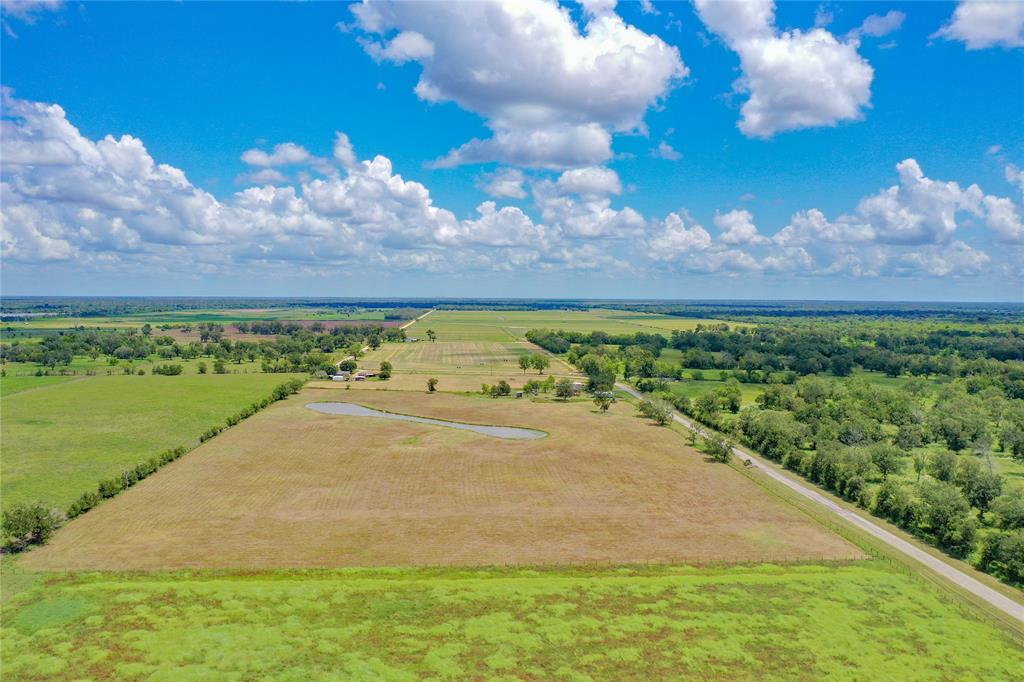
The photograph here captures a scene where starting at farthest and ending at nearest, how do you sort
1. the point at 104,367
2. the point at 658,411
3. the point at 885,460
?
the point at 104,367 < the point at 658,411 < the point at 885,460

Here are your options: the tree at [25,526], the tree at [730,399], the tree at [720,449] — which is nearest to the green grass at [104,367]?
the tree at [25,526]

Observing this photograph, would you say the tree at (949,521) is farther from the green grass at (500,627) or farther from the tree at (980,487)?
the green grass at (500,627)

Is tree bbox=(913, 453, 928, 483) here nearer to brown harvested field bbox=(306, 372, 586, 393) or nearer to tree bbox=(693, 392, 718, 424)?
tree bbox=(693, 392, 718, 424)

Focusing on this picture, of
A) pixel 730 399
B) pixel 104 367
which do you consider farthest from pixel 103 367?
pixel 730 399

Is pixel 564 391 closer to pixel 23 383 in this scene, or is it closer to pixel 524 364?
pixel 524 364

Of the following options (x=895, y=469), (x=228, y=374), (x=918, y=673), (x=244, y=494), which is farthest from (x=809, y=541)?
(x=228, y=374)
